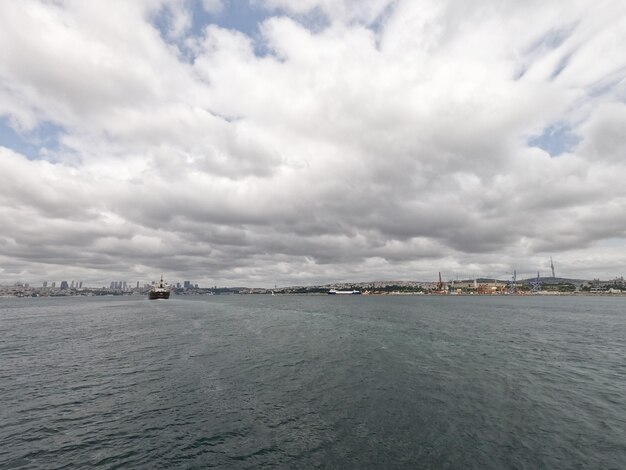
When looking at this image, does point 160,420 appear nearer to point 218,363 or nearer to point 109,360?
point 218,363

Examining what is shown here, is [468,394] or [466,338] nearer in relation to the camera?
[468,394]

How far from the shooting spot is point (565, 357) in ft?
163

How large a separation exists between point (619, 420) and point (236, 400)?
106 ft

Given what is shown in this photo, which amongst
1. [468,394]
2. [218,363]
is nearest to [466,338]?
[468,394]

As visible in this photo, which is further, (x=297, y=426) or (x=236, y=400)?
(x=236, y=400)

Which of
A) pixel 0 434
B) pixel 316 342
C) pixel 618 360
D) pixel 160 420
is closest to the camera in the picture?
pixel 0 434

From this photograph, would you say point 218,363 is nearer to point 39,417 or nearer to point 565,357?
point 39,417

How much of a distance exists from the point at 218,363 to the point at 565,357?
5221 centimetres

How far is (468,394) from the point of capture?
31.9m

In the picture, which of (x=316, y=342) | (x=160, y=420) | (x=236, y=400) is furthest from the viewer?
(x=316, y=342)

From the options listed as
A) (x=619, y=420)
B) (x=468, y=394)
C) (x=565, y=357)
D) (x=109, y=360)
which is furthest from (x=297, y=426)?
(x=565, y=357)

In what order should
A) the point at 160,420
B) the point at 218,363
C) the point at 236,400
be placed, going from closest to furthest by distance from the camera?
the point at 160,420 < the point at 236,400 < the point at 218,363

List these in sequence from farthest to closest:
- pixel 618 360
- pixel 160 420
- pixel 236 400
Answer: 1. pixel 618 360
2. pixel 236 400
3. pixel 160 420

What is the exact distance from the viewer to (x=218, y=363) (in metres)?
44.6
